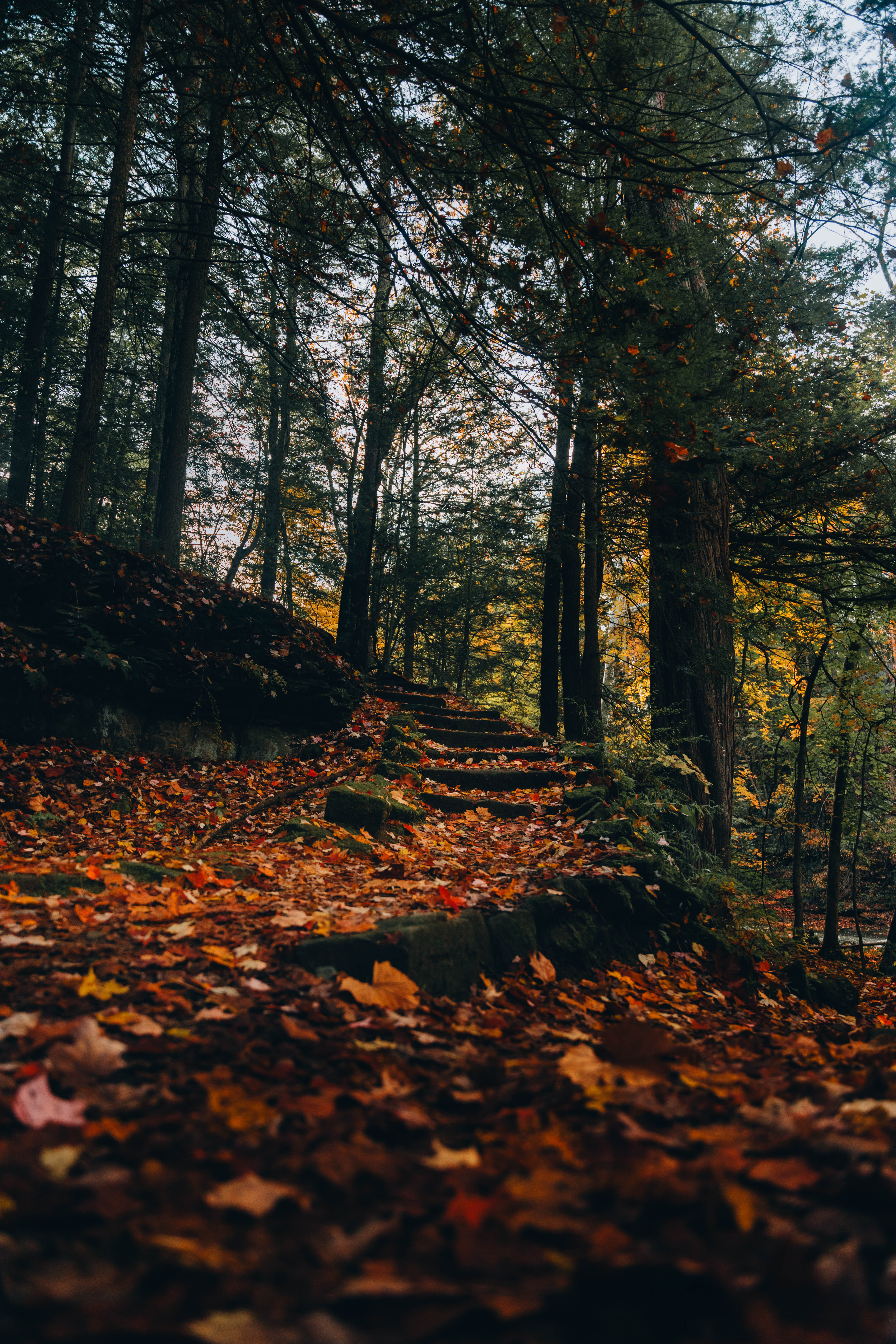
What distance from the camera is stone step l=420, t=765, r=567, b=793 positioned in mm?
7098

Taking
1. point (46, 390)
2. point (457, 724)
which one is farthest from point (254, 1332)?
point (46, 390)

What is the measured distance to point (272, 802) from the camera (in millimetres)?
6020

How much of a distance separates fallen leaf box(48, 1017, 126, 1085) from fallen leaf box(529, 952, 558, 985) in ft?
6.38

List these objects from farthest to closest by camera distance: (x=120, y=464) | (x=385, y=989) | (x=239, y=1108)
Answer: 1. (x=120, y=464)
2. (x=385, y=989)
3. (x=239, y=1108)

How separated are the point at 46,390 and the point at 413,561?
745cm

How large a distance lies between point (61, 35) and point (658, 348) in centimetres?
820

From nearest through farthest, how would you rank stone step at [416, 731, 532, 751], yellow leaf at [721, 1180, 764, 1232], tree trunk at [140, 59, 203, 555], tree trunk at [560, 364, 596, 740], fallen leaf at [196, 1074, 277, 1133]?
yellow leaf at [721, 1180, 764, 1232]
fallen leaf at [196, 1074, 277, 1133]
tree trunk at [140, 59, 203, 555]
stone step at [416, 731, 532, 751]
tree trunk at [560, 364, 596, 740]

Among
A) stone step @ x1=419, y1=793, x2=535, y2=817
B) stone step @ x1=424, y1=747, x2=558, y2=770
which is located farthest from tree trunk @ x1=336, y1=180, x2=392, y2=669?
stone step @ x1=419, y1=793, x2=535, y2=817

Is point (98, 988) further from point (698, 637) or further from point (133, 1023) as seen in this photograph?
point (698, 637)

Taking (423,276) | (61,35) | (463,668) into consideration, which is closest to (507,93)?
(423,276)

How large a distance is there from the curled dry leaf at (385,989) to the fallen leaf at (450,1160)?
0.91 metres

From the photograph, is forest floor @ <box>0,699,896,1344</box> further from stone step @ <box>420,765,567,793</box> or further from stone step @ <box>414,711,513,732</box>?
stone step @ <box>414,711,513,732</box>

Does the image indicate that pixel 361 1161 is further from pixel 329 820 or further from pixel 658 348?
pixel 658 348

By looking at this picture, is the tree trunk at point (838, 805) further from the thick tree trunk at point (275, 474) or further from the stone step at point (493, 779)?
the thick tree trunk at point (275, 474)
